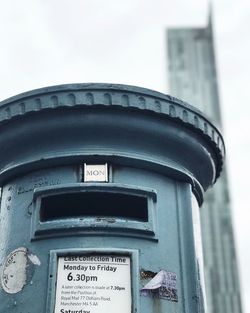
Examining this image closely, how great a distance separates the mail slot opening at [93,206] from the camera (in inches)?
112

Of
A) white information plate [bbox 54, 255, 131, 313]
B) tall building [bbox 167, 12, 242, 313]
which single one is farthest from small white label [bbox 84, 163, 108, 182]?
tall building [bbox 167, 12, 242, 313]

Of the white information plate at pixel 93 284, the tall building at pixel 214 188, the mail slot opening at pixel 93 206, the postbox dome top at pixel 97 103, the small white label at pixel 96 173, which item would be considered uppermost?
the tall building at pixel 214 188

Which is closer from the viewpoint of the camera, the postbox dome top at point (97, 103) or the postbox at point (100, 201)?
the postbox at point (100, 201)

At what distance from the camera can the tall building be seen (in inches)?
1567

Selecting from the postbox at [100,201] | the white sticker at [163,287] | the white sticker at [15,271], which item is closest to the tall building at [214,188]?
the postbox at [100,201]

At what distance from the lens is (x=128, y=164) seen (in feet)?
9.55

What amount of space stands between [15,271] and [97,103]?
934 millimetres

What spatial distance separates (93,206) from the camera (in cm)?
296

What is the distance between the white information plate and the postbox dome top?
771mm

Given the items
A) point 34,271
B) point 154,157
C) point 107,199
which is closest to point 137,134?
point 154,157

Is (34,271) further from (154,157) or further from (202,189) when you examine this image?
(202,189)

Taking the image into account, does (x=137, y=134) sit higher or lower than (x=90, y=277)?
higher

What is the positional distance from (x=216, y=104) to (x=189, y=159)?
42.8 m

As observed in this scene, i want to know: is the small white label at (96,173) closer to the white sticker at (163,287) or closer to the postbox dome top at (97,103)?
the postbox dome top at (97,103)
